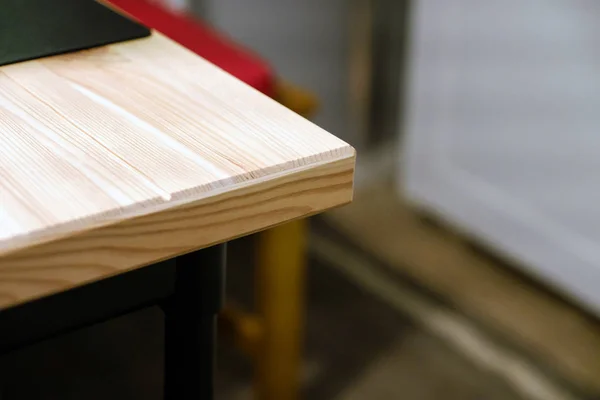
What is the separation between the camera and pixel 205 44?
3.30 ft

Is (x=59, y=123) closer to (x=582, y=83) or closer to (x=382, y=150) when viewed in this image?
(x=582, y=83)

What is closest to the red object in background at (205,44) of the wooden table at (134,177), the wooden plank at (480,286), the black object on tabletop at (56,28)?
the black object on tabletop at (56,28)

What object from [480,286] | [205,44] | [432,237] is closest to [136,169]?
[205,44]

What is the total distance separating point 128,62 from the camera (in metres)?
0.51

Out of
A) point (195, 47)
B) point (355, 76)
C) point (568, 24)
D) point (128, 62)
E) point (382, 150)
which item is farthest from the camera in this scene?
point (382, 150)

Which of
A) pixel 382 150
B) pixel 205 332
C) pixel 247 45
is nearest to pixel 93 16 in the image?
pixel 205 332

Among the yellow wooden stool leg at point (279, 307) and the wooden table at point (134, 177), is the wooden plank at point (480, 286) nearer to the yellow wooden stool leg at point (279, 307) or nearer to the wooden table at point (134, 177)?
the yellow wooden stool leg at point (279, 307)

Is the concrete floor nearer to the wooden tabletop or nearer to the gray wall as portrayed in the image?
the gray wall

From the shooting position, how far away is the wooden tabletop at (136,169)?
36 cm

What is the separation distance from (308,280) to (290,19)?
0.53 metres

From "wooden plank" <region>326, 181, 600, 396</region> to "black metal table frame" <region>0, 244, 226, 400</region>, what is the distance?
0.93m

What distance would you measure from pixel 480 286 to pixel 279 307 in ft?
1.94

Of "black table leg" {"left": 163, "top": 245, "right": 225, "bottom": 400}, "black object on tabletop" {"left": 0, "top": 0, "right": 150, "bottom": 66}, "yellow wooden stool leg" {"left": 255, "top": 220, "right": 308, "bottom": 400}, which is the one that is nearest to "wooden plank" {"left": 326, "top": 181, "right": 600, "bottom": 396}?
"yellow wooden stool leg" {"left": 255, "top": 220, "right": 308, "bottom": 400}

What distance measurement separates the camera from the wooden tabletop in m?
0.36
